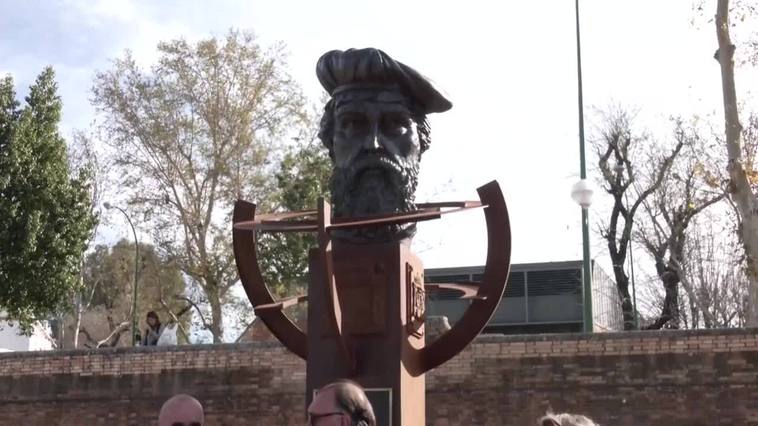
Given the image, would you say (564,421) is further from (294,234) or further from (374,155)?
(294,234)

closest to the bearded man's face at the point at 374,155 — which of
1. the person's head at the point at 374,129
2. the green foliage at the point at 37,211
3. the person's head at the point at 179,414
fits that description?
the person's head at the point at 374,129

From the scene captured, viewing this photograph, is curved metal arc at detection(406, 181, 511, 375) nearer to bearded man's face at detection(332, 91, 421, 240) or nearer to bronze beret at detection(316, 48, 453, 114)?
bearded man's face at detection(332, 91, 421, 240)

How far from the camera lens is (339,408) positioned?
2984mm

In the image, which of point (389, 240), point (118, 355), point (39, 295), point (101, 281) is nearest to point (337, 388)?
point (389, 240)

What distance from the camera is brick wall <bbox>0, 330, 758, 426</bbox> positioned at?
12.6 metres

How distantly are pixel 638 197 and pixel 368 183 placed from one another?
2130 centimetres

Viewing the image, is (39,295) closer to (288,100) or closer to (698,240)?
(288,100)

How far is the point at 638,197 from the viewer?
27.0 m

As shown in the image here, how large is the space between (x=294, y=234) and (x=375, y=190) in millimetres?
17336

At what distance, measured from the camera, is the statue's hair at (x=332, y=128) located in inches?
284

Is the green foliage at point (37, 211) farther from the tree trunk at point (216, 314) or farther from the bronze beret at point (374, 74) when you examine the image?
the bronze beret at point (374, 74)

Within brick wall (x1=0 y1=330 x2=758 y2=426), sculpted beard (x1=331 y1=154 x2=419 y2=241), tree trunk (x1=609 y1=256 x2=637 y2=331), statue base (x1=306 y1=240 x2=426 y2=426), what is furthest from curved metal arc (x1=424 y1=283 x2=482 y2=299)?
tree trunk (x1=609 y1=256 x2=637 y2=331)

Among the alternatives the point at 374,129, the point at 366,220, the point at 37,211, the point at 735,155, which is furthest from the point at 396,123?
the point at 37,211

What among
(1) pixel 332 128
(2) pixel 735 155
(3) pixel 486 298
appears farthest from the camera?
(2) pixel 735 155
